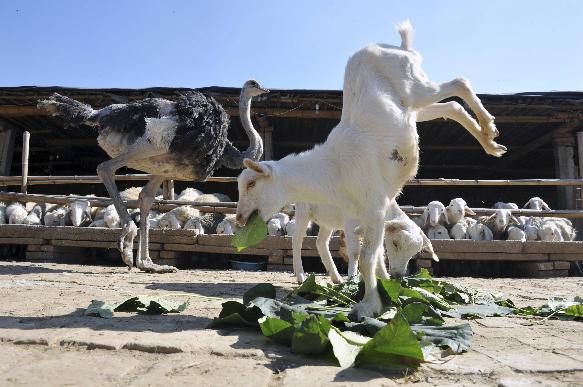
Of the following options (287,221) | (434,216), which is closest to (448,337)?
(434,216)

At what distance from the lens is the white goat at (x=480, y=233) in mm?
9133

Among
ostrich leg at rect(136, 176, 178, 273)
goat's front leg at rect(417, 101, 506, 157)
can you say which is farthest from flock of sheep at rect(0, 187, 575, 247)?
goat's front leg at rect(417, 101, 506, 157)

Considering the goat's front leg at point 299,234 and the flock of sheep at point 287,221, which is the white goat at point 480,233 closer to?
the flock of sheep at point 287,221

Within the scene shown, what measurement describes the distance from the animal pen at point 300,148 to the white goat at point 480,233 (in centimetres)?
32

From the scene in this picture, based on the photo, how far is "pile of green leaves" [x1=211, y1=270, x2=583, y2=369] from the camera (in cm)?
199

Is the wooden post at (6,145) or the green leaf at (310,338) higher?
the wooden post at (6,145)

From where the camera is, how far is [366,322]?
2.43 metres

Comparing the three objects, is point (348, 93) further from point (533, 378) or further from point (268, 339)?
point (533, 378)

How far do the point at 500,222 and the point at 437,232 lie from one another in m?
1.38

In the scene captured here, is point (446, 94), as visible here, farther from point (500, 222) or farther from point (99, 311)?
point (500, 222)

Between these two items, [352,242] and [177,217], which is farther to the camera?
[177,217]

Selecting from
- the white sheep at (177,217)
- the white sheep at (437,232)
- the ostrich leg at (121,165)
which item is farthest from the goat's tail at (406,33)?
the white sheep at (177,217)

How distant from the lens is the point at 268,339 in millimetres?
2393

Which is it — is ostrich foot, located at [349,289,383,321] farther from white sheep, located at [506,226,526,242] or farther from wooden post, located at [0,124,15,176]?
wooden post, located at [0,124,15,176]
